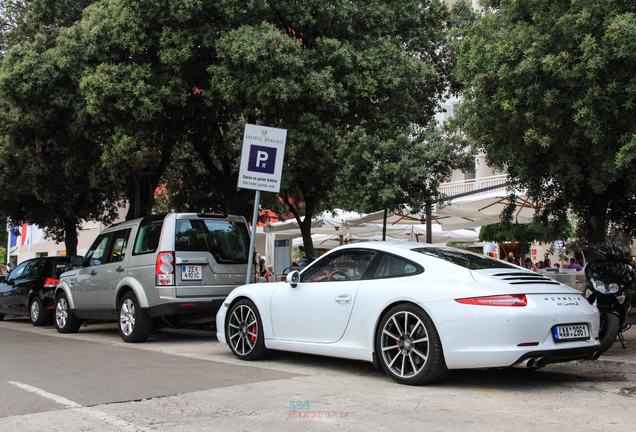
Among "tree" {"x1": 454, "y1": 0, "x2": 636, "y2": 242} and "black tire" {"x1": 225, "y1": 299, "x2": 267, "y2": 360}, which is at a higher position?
"tree" {"x1": 454, "y1": 0, "x2": 636, "y2": 242}

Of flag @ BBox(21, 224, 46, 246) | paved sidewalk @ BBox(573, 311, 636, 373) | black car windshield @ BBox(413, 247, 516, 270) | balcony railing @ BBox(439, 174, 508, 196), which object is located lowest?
paved sidewalk @ BBox(573, 311, 636, 373)

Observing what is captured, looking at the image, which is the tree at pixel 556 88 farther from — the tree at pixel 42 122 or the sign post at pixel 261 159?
the tree at pixel 42 122

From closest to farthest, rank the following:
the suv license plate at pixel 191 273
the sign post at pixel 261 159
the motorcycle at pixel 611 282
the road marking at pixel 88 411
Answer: the road marking at pixel 88 411, the motorcycle at pixel 611 282, the suv license plate at pixel 191 273, the sign post at pixel 261 159

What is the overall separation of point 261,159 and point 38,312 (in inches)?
288

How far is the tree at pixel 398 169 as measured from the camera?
35.1 ft

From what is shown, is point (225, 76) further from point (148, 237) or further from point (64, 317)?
point (64, 317)

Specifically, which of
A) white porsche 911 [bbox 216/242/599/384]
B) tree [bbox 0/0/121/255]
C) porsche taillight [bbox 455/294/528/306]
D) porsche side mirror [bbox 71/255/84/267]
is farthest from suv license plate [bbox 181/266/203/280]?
porsche taillight [bbox 455/294/528/306]

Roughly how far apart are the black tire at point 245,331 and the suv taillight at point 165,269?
178cm

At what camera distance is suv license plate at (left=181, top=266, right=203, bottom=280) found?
9.28 meters

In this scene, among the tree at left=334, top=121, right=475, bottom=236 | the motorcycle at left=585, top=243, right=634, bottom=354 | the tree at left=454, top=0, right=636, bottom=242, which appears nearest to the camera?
the tree at left=454, top=0, right=636, bottom=242

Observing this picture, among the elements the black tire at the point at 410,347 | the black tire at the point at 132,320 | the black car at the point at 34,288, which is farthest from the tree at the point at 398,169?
the black car at the point at 34,288

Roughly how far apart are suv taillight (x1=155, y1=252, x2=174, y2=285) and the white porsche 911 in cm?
255

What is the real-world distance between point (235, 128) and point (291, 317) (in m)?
11.6

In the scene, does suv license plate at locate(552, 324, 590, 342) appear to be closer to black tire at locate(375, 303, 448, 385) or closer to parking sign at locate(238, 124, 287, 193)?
black tire at locate(375, 303, 448, 385)
